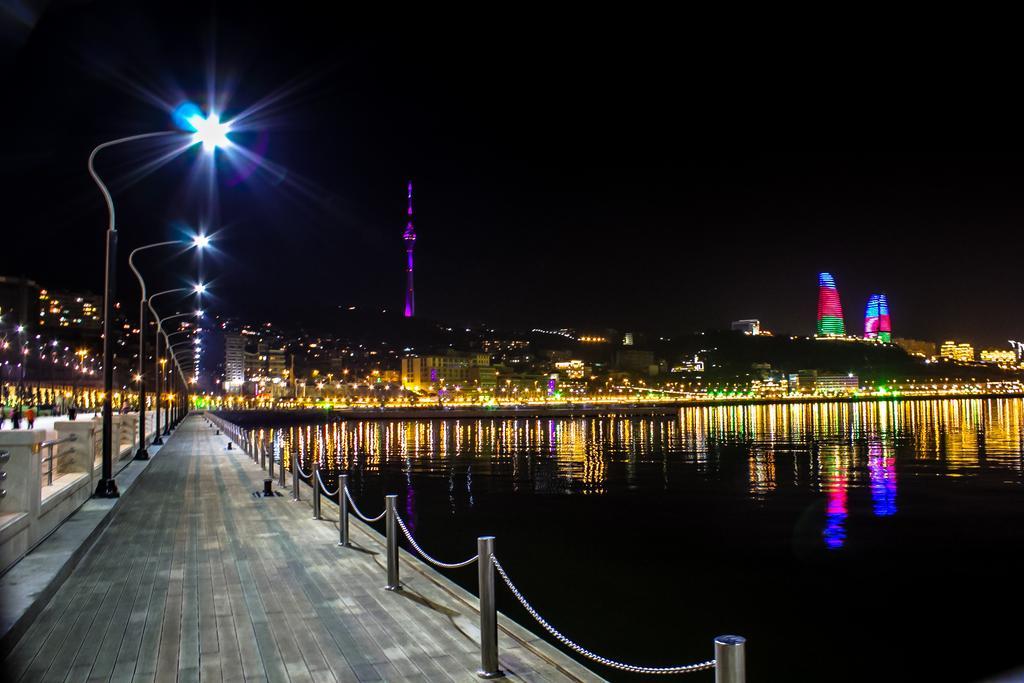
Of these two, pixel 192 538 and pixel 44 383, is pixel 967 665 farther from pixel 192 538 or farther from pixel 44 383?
pixel 44 383

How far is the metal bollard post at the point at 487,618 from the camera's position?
18.7 feet

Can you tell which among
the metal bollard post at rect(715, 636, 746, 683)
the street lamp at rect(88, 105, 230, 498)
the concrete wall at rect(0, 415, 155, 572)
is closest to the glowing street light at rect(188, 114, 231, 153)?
the street lamp at rect(88, 105, 230, 498)

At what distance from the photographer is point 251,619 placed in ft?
23.6

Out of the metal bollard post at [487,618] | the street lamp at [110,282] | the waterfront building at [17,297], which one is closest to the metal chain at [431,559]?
the metal bollard post at [487,618]

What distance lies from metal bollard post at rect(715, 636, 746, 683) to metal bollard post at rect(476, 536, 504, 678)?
224cm

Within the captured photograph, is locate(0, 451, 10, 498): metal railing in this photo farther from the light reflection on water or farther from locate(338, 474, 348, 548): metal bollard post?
the light reflection on water

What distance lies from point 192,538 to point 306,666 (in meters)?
6.79

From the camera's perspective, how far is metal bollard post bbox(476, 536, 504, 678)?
5703 millimetres

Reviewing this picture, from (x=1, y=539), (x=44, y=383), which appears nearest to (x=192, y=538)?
(x=1, y=539)

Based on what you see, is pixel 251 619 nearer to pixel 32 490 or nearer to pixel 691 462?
pixel 32 490

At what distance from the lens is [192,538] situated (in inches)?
463

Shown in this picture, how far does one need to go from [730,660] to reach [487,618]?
252 cm

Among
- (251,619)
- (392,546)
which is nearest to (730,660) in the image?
(251,619)

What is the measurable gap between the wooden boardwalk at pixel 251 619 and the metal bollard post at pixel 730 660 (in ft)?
6.74
